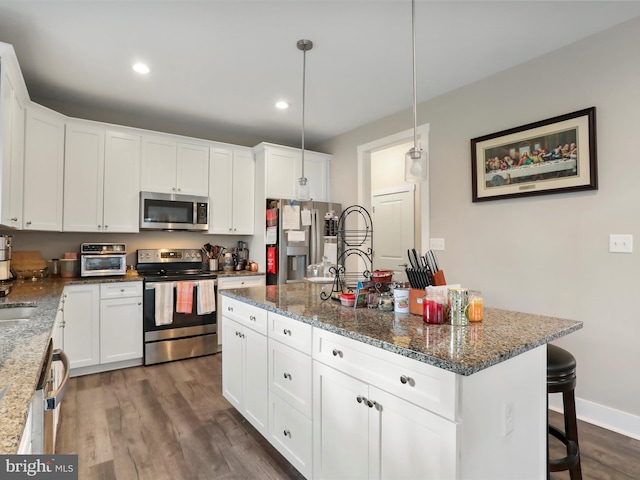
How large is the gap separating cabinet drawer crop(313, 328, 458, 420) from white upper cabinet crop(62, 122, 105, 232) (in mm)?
2993

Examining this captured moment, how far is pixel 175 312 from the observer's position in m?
3.65

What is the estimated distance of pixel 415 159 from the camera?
72.4 inches

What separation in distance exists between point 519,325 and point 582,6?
2008 mm

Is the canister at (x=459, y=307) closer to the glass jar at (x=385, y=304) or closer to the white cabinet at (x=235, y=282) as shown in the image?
the glass jar at (x=385, y=304)

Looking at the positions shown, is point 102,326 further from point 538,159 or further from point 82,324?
point 538,159

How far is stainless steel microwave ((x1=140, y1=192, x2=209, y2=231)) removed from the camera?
12.4ft

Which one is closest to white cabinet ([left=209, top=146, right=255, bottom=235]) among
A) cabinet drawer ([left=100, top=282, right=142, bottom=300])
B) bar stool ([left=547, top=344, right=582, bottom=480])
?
cabinet drawer ([left=100, top=282, right=142, bottom=300])

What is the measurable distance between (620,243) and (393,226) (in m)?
2.64

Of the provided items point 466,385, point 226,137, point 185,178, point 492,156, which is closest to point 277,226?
point 185,178

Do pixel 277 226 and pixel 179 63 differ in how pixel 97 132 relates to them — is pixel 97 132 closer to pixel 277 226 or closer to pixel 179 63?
pixel 179 63

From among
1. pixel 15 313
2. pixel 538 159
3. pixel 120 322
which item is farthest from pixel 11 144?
pixel 538 159

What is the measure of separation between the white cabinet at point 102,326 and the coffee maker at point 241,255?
51.6 inches

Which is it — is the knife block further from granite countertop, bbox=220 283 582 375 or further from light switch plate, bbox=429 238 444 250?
light switch plate, bbox=429 238 444 250

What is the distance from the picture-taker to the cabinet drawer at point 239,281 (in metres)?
3.94
